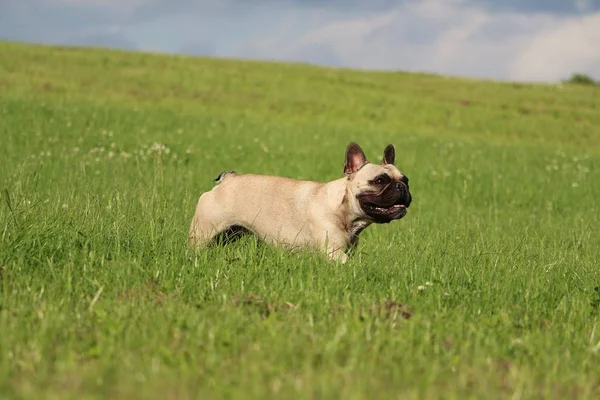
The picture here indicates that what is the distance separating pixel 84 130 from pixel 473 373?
773 inches

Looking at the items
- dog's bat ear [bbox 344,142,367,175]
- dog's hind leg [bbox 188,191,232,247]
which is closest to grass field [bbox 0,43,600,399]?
dog's hind leg [bbox 188,191,232,247]

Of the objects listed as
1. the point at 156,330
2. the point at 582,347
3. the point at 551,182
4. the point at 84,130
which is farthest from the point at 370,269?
the point at 84,130

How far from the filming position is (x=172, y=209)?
9008 millimetres

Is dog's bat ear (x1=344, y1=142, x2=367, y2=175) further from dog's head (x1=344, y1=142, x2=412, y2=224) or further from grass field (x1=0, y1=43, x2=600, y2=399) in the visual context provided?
grass field (x1=0, y1=43, x2=600, y2=399)

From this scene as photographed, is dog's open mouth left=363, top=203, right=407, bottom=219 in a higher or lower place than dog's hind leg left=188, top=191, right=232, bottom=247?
higher

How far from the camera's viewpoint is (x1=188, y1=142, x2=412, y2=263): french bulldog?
7.61 m

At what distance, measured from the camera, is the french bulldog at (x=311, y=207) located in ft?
25.0

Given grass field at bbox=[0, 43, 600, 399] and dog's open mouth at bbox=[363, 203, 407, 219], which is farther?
dog's open mouth at bbox=[363, 203, 407, 219]

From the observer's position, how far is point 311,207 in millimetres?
7879

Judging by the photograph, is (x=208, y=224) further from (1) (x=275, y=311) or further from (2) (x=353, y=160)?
(1) (x=275, y=311)

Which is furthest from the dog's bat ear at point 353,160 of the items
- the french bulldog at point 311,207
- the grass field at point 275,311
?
the grass field at point 275,311

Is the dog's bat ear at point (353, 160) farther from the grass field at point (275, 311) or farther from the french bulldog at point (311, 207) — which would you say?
the grass field at point (275, 311)

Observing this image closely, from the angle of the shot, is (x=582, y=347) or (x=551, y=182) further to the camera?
(x=551, y=182)

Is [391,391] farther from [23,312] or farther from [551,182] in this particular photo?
[551,182]
